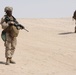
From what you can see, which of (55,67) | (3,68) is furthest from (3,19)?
(55,67)

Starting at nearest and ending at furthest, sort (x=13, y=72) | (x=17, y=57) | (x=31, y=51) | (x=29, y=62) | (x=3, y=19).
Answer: (x=13, y=72)
(x=3, y=19)
(x=29, y=62)
(x=17, y=57)
(x=31, y=51)

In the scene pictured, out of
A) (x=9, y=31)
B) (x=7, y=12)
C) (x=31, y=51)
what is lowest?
(x=31, y=51)

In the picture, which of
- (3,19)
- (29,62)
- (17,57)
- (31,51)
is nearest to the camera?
(3,19)

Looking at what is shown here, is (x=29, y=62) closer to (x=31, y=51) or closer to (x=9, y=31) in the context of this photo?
(x=9, y=31)

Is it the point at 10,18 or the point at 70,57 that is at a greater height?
the point at 10,18

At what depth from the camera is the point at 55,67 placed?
10312 mm

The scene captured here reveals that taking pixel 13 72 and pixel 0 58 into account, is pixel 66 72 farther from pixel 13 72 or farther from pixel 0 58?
pixel 0 58

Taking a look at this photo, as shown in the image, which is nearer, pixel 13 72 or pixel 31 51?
pixel 13 72

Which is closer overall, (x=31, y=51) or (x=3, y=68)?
(x=3, y=68)

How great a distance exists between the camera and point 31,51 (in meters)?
13.8

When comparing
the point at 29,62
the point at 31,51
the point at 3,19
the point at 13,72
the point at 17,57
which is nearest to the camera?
the point at 13,72

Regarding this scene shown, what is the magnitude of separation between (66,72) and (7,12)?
2640 millimetres

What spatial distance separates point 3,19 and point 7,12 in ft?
0.91

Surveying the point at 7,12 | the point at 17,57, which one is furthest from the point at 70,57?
the point at 7,12
